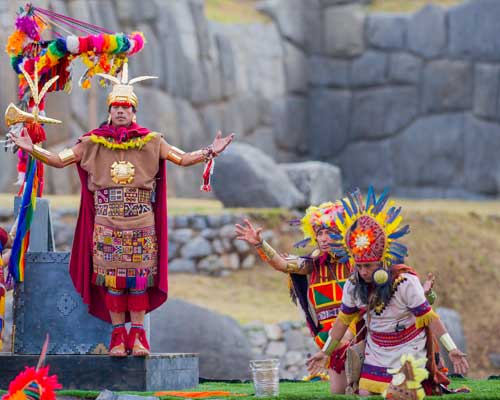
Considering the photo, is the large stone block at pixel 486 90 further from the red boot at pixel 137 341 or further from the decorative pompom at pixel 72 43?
the red boot at pixel 137 341

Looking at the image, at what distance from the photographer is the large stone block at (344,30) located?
24359 millimetres

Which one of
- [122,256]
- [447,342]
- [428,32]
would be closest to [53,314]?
[122,256]

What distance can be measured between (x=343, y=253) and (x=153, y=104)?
14.1 metres

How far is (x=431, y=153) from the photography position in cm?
2375

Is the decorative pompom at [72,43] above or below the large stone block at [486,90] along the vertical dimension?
below

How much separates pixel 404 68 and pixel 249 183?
7.46m

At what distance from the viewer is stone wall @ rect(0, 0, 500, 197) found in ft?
71.6

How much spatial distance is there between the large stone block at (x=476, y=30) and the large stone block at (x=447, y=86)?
1.02ft

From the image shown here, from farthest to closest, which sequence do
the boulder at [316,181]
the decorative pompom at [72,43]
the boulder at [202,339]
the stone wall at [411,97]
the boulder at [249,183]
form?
1. the stone wall at [411,97]
2. the boulder at [316,181]
3. the boulder at [249,183]
4. the boulder at [202,339]
5. the decorative pompom at [72,43]

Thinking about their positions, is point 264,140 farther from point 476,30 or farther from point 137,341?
point 137,341

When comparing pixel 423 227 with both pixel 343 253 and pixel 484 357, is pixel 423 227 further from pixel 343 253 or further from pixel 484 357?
pixel 343 253

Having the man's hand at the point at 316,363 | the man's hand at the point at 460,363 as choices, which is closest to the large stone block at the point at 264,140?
the man's hand at the point at 316,363

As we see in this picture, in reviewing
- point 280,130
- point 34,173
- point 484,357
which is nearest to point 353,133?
point 280,130

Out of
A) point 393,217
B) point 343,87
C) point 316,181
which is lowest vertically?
point 393,217
